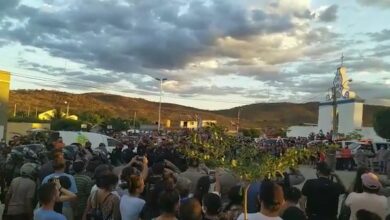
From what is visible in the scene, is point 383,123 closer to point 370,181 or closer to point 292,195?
point 370,181

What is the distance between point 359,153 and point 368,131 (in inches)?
1522

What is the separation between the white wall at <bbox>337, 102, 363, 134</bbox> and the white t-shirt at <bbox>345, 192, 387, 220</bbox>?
61.2 meters

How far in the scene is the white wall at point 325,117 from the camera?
72.3 metres

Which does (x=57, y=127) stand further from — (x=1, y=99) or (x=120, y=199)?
(x=120, y=199)

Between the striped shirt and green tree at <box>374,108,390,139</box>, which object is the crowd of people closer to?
the striped shirt

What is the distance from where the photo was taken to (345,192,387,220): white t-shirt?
233 inches

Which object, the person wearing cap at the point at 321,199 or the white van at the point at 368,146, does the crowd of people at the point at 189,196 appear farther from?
the white van at the point at 368,146

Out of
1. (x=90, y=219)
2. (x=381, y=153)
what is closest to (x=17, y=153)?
(x=90, y=219)

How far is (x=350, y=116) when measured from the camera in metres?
67.1

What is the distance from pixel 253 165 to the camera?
15.2 feet

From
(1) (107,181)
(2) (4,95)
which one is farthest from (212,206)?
(2) (4,95)

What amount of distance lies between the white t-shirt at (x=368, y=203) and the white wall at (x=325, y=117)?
221 ft

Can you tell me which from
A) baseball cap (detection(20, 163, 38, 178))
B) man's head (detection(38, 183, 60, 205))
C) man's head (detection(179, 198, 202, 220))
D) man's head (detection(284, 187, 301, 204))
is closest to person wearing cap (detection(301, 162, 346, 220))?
man's head (detection(284, 187, 301, 204))

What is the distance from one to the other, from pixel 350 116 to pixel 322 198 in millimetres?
63859
